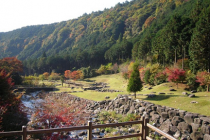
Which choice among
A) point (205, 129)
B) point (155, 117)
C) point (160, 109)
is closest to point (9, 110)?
point (155, 117)

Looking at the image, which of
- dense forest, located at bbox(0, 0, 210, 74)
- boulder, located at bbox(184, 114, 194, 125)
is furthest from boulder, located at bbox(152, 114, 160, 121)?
dense forest, located at bbox(0, 0, 210, 74)

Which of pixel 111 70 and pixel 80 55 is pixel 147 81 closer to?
pixel 111 70

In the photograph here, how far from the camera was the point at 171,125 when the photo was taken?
11.9m

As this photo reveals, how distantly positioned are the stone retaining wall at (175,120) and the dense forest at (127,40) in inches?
638

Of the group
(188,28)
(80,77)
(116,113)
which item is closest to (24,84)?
(80,77)

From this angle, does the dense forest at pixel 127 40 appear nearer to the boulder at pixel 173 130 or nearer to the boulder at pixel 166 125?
Result: the boulder at pixel 166 125

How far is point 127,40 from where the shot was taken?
93.9 m

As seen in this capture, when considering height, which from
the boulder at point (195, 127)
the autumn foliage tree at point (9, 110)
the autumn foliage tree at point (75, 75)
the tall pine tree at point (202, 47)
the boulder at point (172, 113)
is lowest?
the autumn foliage tree at point (75, 75)

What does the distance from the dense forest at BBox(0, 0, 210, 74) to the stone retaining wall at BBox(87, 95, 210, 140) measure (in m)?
16.2

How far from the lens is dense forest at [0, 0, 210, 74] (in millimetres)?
32312

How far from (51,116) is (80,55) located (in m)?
79.7

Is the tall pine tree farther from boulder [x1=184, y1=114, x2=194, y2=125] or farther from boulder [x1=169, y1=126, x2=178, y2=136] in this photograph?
boulder [x1=169, y1=126, x2=178, y2=136]

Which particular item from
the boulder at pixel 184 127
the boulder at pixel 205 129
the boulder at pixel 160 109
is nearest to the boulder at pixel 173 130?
the boulder at pixel 184 127

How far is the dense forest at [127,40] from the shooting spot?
106 feet
